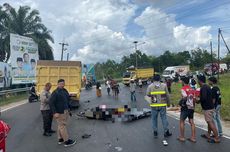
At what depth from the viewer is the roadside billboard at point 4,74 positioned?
94.8 feet

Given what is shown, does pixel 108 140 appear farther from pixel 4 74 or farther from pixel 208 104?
pixel 4 74

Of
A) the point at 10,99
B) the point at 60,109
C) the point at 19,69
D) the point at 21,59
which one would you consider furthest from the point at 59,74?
the point at 21,59

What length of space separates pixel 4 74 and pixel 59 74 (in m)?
13.3

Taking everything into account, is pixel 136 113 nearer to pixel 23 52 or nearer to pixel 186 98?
pixel 186 98

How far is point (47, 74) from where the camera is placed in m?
19.1

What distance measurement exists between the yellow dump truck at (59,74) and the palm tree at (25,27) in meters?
24.4

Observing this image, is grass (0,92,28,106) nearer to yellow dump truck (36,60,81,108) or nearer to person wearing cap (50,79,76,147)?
yellow dump truck (36,60,81,108)

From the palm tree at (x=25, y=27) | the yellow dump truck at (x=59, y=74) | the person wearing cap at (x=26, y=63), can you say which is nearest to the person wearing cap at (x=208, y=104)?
the yellow dump truck at (x=59, y=74)

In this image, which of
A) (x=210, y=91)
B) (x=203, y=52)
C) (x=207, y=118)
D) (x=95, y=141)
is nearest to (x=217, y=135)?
(x=207, y=118)

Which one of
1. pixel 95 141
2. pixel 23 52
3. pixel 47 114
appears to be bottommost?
pixel 95 141

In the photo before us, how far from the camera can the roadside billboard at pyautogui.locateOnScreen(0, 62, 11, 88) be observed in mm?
28886

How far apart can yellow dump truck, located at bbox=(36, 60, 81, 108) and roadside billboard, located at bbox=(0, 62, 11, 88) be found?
11572 millimetres

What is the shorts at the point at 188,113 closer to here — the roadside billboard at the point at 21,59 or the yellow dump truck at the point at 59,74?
the yellow dump truck at the point at 59,74

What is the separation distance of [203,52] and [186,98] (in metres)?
112
